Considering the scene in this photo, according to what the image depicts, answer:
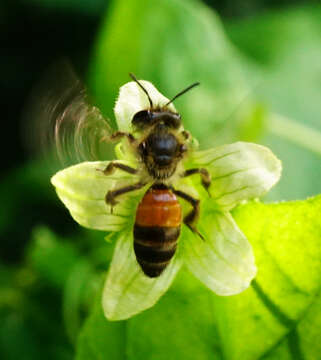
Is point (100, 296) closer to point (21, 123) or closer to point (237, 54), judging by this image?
point (21, 123)

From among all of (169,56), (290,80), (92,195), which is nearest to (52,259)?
(169,56)

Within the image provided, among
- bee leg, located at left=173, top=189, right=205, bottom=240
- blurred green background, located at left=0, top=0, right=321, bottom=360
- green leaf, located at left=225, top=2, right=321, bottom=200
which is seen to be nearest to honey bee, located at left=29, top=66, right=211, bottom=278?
bee leg, located at left=173, top=189, right=205, bottom=240

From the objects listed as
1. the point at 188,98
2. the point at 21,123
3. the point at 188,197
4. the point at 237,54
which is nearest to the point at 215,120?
the point at 188,98

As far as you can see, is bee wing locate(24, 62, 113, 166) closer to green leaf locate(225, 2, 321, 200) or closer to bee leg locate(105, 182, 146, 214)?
bee leg locate(105, 182, 146, 214)

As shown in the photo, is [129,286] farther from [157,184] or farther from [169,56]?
[169,56]

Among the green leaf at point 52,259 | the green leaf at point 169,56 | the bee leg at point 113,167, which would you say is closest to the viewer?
the bee leg at point 113,167

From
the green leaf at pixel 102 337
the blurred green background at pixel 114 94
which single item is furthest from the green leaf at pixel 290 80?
the green leaf at pixel 102 337

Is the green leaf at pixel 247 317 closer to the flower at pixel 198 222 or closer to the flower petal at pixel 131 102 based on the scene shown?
the flower at pixel 198 222
